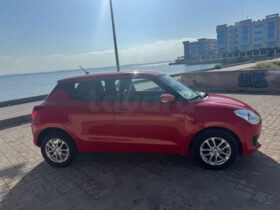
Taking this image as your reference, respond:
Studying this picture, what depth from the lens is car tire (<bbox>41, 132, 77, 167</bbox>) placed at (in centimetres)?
376

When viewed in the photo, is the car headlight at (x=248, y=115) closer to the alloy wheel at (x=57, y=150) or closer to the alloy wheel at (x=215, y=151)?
the alloy wheel at (x=215, y=151)

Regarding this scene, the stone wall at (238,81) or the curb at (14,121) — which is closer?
the curb at (14,121)

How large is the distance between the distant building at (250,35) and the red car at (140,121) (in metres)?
100.0

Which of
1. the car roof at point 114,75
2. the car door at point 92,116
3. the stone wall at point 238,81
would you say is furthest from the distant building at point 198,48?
the car door at point 92,116

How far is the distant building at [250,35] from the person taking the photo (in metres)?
86.0

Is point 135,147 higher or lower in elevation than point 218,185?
higher

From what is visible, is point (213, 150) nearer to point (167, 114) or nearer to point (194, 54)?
point (167, 114)

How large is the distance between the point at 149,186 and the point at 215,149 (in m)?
1.26

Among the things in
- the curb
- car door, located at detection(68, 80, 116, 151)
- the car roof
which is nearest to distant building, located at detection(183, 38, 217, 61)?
the curb

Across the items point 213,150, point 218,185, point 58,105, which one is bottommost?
point 218,185

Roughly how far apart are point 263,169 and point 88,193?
2.90 m

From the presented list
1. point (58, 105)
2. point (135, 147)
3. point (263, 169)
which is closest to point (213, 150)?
point (263, 169)

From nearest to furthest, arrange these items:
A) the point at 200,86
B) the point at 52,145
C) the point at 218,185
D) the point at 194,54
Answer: the point at 218,185 → the point at 52,145 → the point at 200,86 → the point at 194,54

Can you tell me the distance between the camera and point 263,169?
3229 mm
